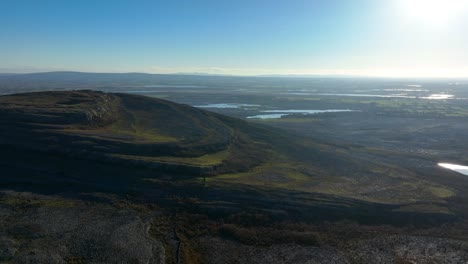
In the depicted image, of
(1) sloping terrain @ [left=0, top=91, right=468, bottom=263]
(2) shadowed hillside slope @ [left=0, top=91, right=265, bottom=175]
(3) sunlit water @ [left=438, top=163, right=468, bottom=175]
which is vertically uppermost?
(2) shadowed hillside slope @ [left=0, top=91, right=265, bottom=175]

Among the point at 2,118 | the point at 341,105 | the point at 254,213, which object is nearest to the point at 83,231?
the point at 254,213

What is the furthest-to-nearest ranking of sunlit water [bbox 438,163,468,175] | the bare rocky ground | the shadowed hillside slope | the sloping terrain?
sunlit water [bbox 438,163,468,175] < the shadowed hillside slope < the sloping terrain < the bare rocky ground

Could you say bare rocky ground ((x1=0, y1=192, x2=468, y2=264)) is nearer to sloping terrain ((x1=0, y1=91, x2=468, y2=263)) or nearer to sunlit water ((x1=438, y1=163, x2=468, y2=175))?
sloping terrain ((x1=0, y1=91, x2=468, y2=263))

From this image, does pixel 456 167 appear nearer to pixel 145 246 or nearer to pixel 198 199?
pixel 198 199

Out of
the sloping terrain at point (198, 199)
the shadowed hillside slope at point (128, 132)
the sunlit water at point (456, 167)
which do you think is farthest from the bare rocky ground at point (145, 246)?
the sunlit water at point (456, 167)

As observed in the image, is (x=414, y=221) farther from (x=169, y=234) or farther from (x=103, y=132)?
(x=103, y=132)

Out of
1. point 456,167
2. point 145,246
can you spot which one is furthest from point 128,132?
point 456,167

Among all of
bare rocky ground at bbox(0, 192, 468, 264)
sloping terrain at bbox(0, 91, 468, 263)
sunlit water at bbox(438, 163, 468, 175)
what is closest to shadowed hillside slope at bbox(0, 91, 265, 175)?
sloping terrain at bbox(0, 91, 468, 263)

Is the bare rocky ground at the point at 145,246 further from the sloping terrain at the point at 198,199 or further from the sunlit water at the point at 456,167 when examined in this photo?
the sunlit water at the point at 456,167
